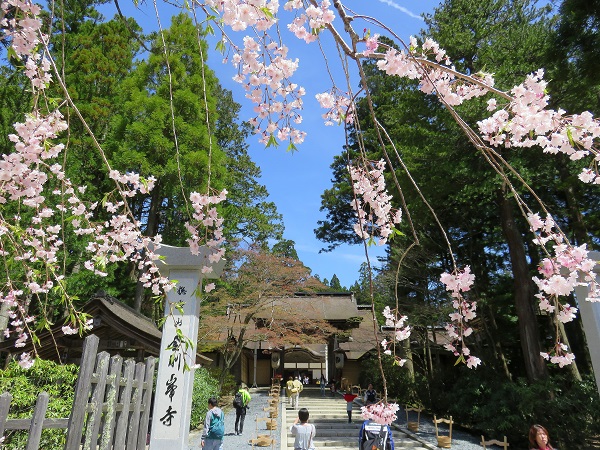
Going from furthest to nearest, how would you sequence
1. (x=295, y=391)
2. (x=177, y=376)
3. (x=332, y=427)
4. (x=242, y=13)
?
(x=295, y=391), (x=332, y=427), (x=177, y=376), (x=242, y=13)

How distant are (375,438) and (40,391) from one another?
4.06 m

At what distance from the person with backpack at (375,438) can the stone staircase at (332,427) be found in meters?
3.28

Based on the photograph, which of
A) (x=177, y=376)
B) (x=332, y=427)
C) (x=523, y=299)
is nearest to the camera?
(x=177, y=376)

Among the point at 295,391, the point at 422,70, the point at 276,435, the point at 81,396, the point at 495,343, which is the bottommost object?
the point at 276,435

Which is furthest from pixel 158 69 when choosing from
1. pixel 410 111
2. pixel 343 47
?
pixel 343 47

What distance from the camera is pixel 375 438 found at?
4.94 m

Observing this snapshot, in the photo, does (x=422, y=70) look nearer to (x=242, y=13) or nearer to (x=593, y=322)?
A: (x=242, y=13)

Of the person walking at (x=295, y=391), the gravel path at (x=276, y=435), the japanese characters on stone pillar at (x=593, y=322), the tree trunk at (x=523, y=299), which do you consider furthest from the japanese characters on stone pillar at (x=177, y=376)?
the person walking at (x=295, y=391)

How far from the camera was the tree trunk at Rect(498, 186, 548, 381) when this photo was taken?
8.63m

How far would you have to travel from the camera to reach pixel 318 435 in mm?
9258

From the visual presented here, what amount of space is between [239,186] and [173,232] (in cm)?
524

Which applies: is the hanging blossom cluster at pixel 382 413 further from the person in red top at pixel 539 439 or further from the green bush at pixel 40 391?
the green bush at pixel 40 391

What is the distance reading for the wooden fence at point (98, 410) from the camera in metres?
2.18

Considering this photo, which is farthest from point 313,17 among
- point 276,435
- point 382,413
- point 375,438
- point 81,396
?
point 276,435
